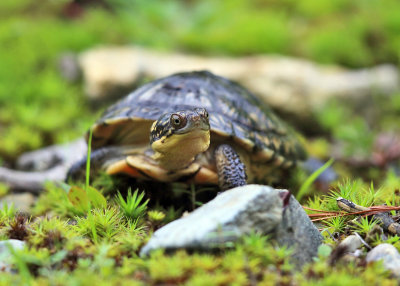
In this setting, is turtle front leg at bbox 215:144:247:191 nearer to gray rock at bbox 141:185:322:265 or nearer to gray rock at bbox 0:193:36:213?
gray rock at bbox 141:185:322:265

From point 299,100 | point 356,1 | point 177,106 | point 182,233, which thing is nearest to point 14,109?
point 177,106

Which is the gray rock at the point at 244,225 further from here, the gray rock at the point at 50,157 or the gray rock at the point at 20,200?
the gray rock at the point at 50,157

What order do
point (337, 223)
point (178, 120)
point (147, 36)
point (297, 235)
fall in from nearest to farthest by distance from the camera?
point (297, 235) → point (337, 223) → point (178, 120) → point (147, 36)

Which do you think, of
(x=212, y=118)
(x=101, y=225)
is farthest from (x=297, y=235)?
(x=212, y=118)

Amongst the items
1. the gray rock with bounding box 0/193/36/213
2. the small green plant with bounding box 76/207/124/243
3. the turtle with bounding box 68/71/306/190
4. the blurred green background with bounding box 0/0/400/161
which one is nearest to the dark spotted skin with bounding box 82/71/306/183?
the turtle with bounding box 68/71/306/190

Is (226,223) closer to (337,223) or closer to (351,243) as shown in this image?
(351,243)

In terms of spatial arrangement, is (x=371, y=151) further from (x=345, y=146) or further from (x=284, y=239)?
(x=284, y=239)
